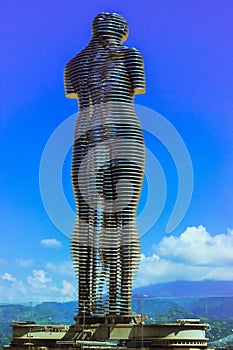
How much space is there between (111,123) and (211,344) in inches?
714

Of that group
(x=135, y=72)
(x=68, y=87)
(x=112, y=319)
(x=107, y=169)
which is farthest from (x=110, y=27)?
(x=112, y=319)

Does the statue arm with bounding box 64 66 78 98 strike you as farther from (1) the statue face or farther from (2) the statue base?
(2) the statue base

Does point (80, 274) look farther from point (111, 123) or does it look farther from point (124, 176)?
point (111, 123)

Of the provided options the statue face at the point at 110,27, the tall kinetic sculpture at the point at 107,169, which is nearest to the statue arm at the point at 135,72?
the tall kinetic sculpture at the point at 107,169

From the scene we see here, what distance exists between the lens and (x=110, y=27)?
48.8 metres

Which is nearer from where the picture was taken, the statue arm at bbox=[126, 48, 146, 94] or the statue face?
the statue arm at bbox=[126, 48, 146, 94]

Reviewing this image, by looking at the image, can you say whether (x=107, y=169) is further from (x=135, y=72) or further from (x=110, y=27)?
(x=110, y=27)

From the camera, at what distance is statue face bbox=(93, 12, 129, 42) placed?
48.8 meters

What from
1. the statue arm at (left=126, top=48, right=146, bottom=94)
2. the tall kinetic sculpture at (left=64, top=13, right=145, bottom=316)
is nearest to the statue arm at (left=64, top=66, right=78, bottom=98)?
the tall kinetic sculpture at (left=64, top=13, right=145, bottom=316)

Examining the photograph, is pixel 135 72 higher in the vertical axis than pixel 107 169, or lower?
higher

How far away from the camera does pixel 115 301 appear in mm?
44125

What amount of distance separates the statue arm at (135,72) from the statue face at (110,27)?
265 centimetres

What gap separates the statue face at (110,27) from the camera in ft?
160

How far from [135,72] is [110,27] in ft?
15.3
